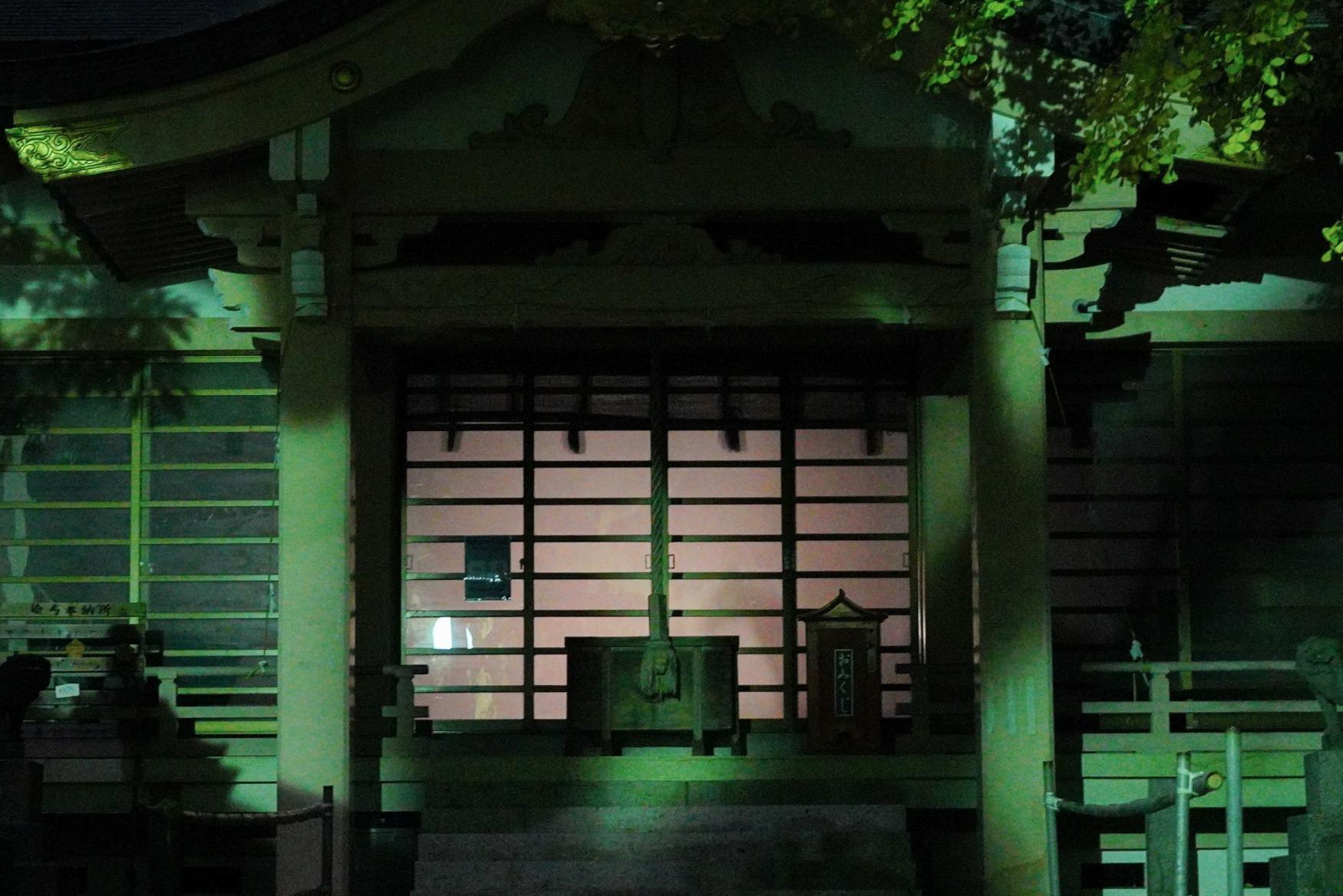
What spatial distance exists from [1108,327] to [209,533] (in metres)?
7.32

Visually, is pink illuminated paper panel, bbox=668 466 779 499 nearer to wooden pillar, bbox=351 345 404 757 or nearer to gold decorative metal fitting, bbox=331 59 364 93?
wooden pillar, bbox=351 345 404 757

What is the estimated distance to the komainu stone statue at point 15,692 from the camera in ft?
39.1

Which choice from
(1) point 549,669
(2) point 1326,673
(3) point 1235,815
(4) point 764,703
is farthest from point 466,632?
(3) point 1235,815

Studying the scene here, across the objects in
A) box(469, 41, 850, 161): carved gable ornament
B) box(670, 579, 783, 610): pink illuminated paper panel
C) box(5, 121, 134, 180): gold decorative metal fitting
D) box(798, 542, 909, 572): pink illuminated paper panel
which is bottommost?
box(670, 579, 783, 610): pink illuminated paper panel

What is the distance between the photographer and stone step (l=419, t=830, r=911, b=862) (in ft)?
42.0

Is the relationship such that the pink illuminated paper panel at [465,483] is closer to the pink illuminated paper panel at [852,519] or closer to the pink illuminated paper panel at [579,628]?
the pink illuminated paper panel at [579,628]

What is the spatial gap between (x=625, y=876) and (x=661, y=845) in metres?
0.32

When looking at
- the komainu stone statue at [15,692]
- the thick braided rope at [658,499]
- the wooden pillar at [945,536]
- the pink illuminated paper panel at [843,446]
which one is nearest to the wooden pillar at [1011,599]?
the thick braided rope at [658,499]

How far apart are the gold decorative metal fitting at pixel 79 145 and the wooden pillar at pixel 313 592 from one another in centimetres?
159

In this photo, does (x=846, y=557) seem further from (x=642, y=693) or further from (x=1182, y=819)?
(x=1182, y=819)

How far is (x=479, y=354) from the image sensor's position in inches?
615

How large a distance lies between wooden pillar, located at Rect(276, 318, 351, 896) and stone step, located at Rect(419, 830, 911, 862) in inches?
36.9

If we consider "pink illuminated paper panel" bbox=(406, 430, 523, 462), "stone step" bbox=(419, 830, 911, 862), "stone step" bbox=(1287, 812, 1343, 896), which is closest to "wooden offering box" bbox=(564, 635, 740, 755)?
"stone step" bbox=(419, 830, 911, 862)

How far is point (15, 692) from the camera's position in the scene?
1196 cm
